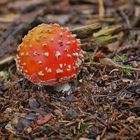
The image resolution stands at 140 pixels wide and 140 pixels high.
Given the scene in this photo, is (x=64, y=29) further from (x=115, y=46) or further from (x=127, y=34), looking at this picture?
(x=127, y=34)

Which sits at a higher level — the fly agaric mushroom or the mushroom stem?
the fly agaric mushroom

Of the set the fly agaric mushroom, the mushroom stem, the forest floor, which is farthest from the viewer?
the mushroom stem

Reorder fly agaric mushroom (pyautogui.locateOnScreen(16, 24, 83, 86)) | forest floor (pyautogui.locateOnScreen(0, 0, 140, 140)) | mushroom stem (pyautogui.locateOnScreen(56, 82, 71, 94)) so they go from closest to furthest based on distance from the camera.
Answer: forest floor (pyautogui.locateOnScreen(0, 0, 140, 140)) → fly agaric mushroom (pyautogui.locateOnScreen(16, 24, 83, 86)) → mushroom stem (pyautogui.locateOnScreen(56, 82, 71, 94))

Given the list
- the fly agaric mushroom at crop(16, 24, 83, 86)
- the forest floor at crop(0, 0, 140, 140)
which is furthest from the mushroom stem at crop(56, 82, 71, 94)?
the fly agaric mushroom at crop(16, 24, 83, 86)

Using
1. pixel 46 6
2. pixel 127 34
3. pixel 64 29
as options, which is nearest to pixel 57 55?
pixel 64 29

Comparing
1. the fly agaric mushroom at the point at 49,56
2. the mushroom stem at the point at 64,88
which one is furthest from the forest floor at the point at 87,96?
the fly agaric mushroom at the point at 49,56

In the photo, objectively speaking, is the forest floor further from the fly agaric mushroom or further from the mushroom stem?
the fly agaric mushroom

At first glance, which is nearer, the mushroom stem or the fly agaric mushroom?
the fly agaric mushroom
